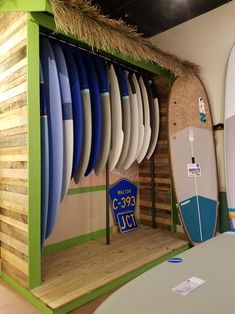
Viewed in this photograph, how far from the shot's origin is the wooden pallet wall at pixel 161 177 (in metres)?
2.93

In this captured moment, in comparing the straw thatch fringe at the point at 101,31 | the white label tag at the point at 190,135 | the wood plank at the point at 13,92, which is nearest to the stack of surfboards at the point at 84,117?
Answer: the wood plank at the point at 13,92

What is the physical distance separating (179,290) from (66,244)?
5.85 ft

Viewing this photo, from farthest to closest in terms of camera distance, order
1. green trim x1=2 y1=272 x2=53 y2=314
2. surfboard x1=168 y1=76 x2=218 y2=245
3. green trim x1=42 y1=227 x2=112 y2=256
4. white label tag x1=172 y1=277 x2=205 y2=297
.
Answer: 1. surfboard x1=168 y1=76 x2=218 y2=245
2. green trim x1=42 y1=227 x2=112 y2=256
3. green trim x1=2 y1=272 x2=53 y2=314
4. white label tag x1=172 y1=277 x2=205 y2=297

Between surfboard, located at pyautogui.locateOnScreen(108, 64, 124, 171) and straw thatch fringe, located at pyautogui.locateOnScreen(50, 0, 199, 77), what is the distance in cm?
28

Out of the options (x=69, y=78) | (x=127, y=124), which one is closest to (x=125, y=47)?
(x=69, y=78)

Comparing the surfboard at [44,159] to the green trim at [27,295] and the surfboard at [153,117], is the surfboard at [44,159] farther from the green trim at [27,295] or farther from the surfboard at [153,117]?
the surfboard at [153,117]

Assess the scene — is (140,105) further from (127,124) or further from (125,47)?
(125,47)

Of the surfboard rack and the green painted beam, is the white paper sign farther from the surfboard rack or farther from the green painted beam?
the green painted beam

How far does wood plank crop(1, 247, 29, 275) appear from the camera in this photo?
5.32 ft

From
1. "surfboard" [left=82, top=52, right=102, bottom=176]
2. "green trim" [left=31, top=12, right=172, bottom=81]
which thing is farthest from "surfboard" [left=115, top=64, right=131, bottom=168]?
"surfboard" [left=82, top=52, right=102, bottom=176]

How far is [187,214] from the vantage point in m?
2.57

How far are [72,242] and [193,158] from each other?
1.49m

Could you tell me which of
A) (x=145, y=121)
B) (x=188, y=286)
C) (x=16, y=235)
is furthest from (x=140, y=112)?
(x=188, y=286)

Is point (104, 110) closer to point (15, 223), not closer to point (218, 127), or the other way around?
point (15, 223)
